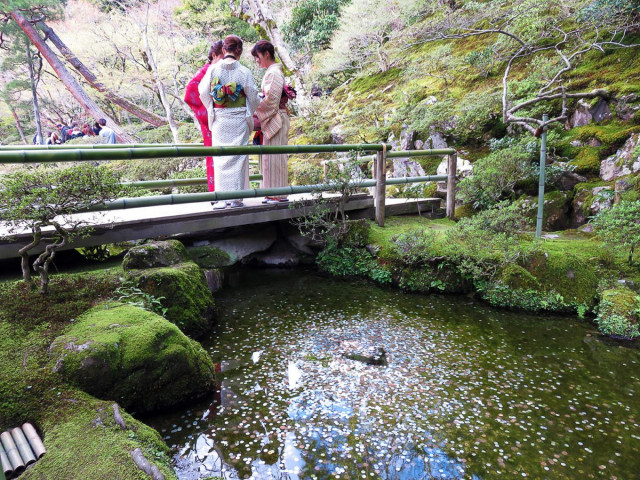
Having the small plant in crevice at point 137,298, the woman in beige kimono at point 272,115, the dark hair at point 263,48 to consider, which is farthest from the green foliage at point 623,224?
the small plant in crevice at point 137,298

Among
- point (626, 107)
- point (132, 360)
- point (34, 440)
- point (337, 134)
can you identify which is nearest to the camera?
point (34, 440)

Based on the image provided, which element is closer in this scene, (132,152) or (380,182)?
(132,152)

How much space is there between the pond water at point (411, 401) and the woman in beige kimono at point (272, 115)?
6.88 ft

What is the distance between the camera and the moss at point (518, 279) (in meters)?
4.82

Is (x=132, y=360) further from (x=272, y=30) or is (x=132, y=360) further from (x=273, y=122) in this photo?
(x=272, y=30)

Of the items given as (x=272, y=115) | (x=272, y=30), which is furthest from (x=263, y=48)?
(x=272, y=30)

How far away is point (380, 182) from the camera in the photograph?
6266 mm

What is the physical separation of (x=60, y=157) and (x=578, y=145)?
310 inches

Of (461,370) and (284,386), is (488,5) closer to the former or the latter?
(461,370)

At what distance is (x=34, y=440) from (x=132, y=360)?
0.66 meters

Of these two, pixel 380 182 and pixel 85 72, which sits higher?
pixel 85 72

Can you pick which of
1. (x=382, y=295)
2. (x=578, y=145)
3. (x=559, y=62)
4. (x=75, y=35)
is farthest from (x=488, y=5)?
(x=75, y=35)

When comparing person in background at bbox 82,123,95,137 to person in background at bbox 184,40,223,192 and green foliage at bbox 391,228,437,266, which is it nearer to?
person in background at bbox 184,40,223,192

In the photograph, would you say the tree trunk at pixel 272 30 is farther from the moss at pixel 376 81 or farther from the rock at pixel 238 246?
the rock at pixel 238 246
